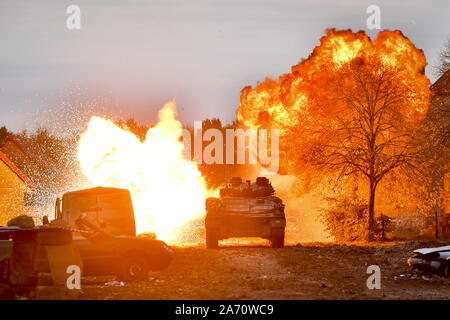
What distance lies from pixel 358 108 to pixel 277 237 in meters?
11.0

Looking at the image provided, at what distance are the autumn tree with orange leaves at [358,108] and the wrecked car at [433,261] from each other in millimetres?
12653

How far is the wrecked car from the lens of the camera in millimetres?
16022

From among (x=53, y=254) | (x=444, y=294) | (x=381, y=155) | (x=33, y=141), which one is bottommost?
(x=444, y=294)

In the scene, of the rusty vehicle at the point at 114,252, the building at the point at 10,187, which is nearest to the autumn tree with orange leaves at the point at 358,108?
the rusty vehicle at the point at 114,252

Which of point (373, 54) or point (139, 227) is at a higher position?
point (373, 54)

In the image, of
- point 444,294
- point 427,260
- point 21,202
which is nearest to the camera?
point 444,294

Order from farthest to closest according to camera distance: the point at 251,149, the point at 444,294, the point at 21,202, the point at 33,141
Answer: the point at 33,141 → the point at 21,202 → the point at 251,149 → the point at 444,294

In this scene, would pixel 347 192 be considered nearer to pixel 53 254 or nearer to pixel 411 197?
pixel 411 197

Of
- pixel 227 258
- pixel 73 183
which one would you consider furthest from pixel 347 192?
pixel 73 183

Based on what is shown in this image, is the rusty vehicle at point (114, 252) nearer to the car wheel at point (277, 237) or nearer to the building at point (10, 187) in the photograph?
the car wheel at point (277, 237)

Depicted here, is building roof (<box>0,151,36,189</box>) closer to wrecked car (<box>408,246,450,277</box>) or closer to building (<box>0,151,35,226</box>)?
building (<box>0,151,35,226</box>)

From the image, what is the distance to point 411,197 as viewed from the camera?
2964cm

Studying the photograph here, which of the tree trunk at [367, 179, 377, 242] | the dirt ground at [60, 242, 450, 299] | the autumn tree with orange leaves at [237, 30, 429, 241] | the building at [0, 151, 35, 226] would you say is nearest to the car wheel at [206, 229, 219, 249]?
the dirt ground at [60, 242, 450, 299]
